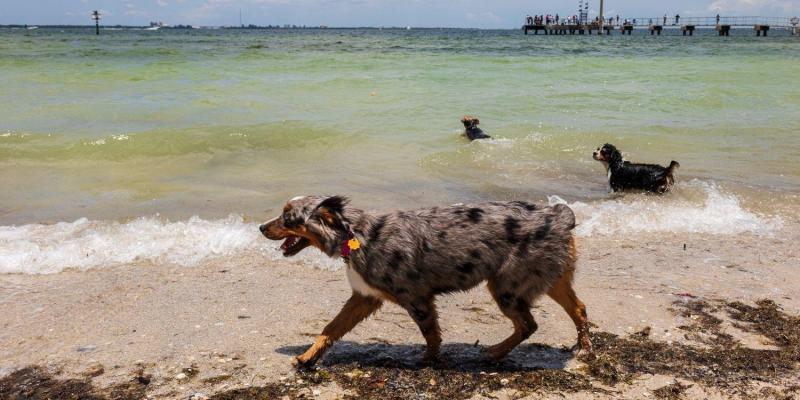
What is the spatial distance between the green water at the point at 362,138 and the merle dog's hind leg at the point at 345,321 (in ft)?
15.1

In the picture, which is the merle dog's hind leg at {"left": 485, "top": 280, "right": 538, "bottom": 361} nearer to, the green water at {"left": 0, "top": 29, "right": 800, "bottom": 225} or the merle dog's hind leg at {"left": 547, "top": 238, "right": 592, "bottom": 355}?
the merle dog's hind leg at {"left": 547, "top": 238, "right": 592, "bottom": 355}

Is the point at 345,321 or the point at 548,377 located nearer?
the point at 548,377

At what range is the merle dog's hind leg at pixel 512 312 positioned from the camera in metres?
4.57

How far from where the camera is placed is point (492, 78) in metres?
27.6

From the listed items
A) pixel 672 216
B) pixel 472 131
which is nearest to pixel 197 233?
pixel 672 216

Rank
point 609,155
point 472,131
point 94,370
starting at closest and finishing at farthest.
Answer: point 94,370 < point 609,155 < point 472,131

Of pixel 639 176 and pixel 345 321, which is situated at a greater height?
pixel 639 176

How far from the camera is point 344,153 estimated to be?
13.4 m

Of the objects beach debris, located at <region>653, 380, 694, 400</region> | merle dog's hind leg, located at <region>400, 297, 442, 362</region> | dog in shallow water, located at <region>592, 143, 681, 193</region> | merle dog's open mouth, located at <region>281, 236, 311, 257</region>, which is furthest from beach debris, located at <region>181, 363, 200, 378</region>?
dog in shallow water, located at <region>592, 143, 681, 193</region>

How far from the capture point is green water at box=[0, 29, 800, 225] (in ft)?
33.3

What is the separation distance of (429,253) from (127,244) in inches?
164

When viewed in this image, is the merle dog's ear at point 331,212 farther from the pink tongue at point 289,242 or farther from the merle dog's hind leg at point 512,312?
the merle dog's hind leg at point 512,312

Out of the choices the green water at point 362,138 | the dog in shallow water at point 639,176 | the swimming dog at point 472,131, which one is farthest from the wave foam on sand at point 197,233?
the swimming dog at point 472,131

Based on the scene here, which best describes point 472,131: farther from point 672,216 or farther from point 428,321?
point 428,321
